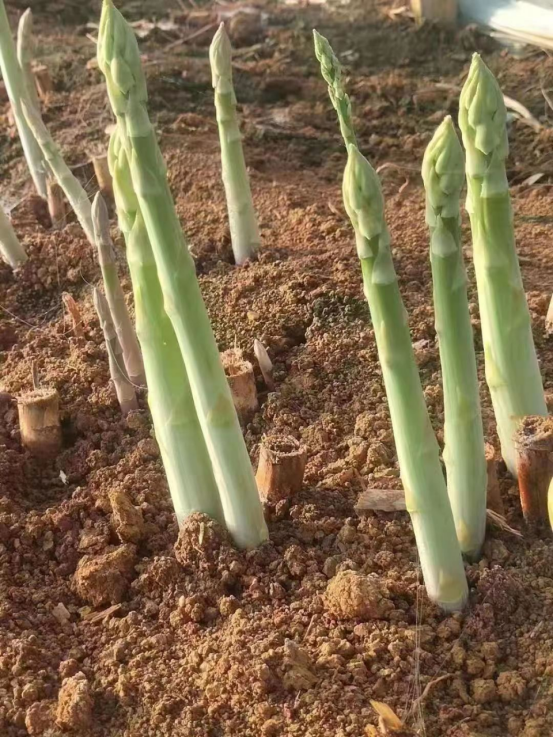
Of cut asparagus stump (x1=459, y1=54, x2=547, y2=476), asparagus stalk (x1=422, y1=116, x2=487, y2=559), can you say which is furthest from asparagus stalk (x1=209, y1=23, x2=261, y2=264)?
asparagus stalk (x1=422, y1=116, x2=487, y2=559)

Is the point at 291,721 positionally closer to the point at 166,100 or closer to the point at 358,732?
the point at 358,732

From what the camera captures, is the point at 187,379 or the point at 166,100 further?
the point at 166,100

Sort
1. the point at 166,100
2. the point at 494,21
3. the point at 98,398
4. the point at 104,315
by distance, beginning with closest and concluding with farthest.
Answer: the point at 104,315 → the point at 98,398 → the point at 166,100 → the point at 494,21

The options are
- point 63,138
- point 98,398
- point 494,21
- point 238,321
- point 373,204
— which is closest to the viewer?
point 373,204

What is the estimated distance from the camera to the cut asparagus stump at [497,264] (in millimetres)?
1581

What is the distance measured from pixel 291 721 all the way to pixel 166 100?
3112 mm

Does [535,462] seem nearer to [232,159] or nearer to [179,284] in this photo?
[179,284]

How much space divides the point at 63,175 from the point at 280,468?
1448mm

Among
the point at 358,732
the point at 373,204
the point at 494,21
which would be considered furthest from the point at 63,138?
the point at 358,732

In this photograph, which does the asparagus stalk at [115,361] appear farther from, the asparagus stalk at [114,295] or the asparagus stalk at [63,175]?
the asparagus stalk at [63,175]

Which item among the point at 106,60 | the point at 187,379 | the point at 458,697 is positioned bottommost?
the point at 458,697

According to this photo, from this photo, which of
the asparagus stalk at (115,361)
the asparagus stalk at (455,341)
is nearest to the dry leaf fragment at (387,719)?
the asparagus stalk at (455,341)

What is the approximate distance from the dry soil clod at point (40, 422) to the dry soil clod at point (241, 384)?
428mm

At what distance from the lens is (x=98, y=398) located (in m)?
2.34
